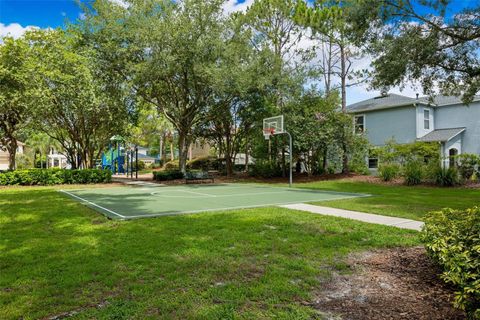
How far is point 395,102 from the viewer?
2244cm

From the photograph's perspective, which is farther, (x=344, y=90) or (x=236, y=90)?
(x=344, y=90)

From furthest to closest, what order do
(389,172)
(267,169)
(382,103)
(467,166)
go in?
1. (382,103)
2. (267,169)
3. (389,172)
4. (467,166)

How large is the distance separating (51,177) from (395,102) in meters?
21.9

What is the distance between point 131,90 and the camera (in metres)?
18.9

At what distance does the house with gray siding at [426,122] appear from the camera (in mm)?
20531

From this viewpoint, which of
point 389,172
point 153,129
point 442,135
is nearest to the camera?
point 389,172

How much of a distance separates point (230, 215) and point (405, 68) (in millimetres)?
8739

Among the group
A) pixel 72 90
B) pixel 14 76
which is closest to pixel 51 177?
pixel 72 90

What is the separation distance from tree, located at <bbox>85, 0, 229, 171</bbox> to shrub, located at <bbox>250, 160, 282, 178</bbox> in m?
6.36

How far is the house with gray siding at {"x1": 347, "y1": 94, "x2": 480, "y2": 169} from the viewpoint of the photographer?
20531 mm

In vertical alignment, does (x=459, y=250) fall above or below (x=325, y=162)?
below

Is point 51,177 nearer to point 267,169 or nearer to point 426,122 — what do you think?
point 267,169

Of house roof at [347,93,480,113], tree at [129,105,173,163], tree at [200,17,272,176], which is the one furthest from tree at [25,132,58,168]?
house roof at [347,93,480,113]

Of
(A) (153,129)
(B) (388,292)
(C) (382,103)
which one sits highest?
(A) (153,129)
